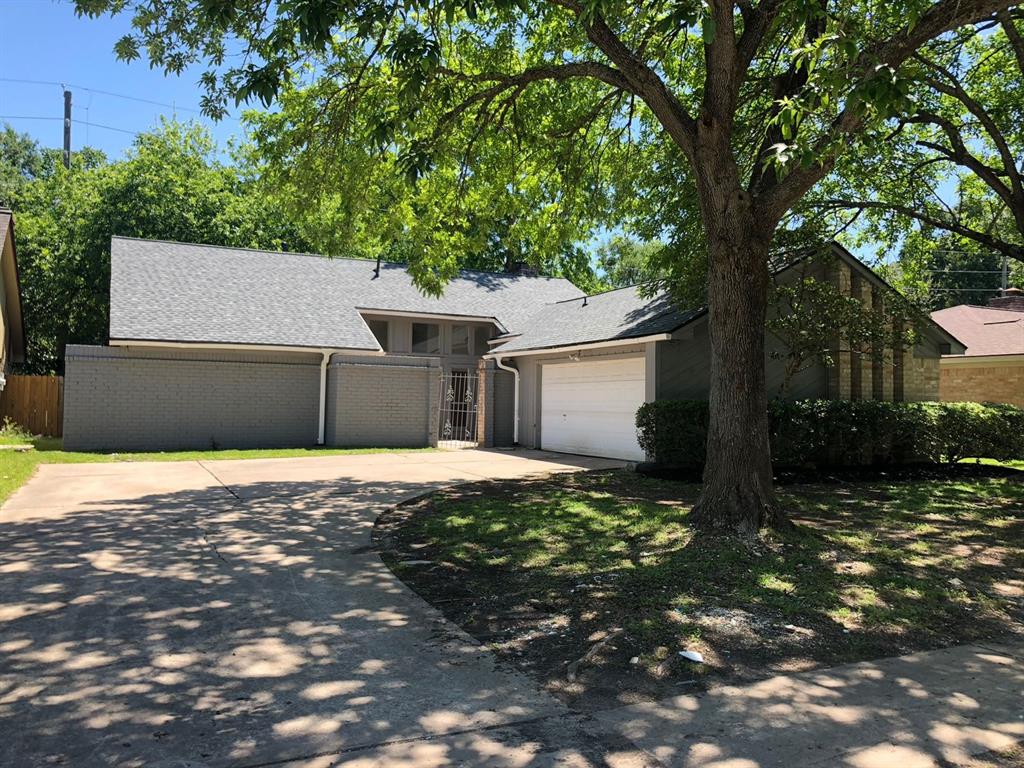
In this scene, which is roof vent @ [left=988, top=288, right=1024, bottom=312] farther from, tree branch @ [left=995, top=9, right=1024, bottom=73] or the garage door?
tree branch @ [left=995, top=9, right=1024, bottom=73]

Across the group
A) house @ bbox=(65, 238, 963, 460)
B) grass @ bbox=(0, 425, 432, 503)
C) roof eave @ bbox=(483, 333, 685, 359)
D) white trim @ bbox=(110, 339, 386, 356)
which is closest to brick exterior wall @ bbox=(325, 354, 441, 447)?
house @ bbox=(65, 238, 963, 460)

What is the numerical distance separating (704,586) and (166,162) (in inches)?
1180

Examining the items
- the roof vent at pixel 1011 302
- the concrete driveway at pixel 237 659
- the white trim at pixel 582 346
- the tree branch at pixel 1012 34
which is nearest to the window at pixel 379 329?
the white trim at pixel 582 346

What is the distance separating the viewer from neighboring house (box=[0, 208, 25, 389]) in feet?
61.6

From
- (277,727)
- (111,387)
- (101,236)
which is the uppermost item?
(101,236)

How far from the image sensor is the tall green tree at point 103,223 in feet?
85.5

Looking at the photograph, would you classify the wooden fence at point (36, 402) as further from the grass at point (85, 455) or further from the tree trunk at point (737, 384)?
the tree trunk at point (737, 384)

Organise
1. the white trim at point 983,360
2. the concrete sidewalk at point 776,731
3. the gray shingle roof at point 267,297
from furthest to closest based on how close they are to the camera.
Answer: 1. the white trim at point 983,360
2. the gray shingle roof at point 267,297
3. the concrete sidewalk at point 776,731

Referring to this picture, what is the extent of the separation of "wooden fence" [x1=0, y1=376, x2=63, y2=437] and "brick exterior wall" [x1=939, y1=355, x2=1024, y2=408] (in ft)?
89.6

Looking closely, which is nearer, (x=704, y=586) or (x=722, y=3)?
(x=704, y=586)

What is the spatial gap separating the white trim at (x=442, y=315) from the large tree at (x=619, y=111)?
28.2 ft

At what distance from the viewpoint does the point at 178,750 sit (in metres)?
3.29

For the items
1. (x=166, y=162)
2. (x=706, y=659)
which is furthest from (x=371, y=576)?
(x=166, y=162)

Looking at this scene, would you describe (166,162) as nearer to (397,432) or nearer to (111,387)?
(111,387)
